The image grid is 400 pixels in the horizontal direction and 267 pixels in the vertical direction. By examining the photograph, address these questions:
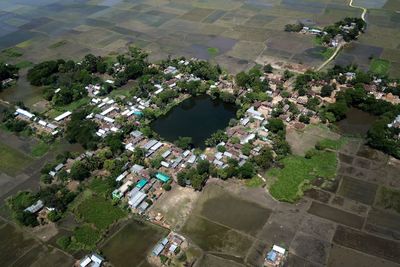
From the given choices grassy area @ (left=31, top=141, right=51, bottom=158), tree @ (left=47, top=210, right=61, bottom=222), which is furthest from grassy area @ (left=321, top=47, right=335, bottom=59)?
tree @ (left=47, top=210, right=61, bottom=222)

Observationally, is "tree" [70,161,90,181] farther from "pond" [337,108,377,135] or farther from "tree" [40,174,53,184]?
"pond" [337,108,377,135]

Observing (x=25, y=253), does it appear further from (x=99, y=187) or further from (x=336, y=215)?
(x=336, y=215)

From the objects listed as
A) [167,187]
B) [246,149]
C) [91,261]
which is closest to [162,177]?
[167,187]

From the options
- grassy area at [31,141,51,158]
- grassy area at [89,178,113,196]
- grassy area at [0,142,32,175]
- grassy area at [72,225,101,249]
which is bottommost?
grassy area at [0,142,32,175]

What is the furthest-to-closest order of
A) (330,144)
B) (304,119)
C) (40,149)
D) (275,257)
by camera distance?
1. (304,119)
2. (40,149)
3. (330,144)
4. (275,257)

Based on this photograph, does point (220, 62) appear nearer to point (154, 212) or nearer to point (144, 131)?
point (144, 131)

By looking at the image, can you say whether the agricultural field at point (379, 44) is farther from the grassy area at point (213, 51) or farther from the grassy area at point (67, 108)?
the grassy area at point (67, 108)
